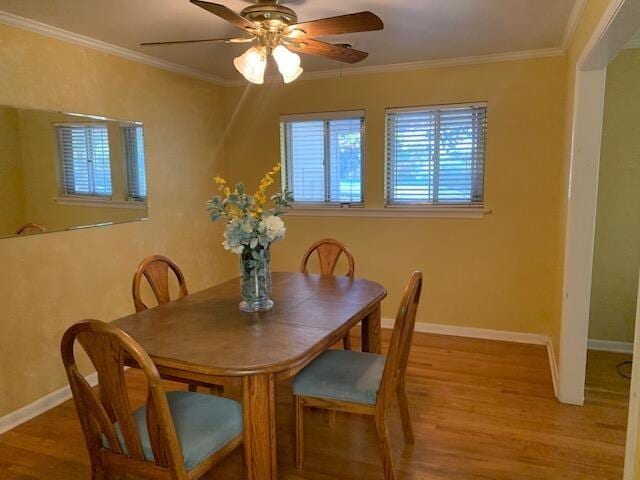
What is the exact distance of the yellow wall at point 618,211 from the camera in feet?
11.2

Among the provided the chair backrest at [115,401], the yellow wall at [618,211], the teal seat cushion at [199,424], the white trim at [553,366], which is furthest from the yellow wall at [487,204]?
the chair backrest at [115,401]

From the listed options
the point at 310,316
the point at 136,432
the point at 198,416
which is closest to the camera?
the point at 136,432

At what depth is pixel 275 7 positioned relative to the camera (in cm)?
201

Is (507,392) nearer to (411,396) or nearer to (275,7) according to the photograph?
(411,396)

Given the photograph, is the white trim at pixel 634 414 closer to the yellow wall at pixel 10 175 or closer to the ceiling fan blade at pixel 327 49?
the ceiling fan blade at pixel 327 49

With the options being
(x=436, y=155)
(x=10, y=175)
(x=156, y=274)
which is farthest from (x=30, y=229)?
(x=436, y=155)

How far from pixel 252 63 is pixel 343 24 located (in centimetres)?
47

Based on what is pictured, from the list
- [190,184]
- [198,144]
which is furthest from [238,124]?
[190,184]

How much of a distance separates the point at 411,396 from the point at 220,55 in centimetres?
279

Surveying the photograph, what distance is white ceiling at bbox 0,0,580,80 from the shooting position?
2.50 m

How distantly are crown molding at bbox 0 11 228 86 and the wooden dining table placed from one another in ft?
5.93

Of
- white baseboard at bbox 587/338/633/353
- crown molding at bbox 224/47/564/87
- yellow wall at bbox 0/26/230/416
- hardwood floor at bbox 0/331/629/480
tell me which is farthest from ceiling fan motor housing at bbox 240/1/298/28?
white baseboard at bbox 587/338/633/353

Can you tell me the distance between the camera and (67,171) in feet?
9.70

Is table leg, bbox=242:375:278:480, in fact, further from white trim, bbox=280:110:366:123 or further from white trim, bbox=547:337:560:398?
white trim, bbox=280:110:366:123
